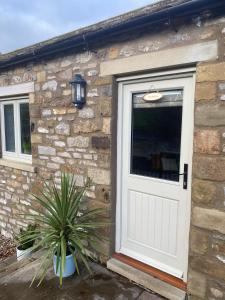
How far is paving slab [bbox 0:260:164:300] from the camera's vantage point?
2406mm

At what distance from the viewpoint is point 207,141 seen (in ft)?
6.71

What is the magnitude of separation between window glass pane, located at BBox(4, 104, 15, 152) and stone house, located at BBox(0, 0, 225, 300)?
0.99 m

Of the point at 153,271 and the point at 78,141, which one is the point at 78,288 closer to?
the point at 153,271

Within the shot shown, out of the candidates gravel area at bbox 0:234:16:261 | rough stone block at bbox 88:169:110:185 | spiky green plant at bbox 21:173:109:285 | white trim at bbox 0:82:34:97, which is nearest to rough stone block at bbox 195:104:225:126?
rough stone block at bbox 88:169:110:185

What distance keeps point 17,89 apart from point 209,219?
3.43 m

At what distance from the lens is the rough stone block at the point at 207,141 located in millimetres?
1998

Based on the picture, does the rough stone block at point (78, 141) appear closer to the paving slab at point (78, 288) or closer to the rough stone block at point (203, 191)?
the rough stone block at point (203, 191)

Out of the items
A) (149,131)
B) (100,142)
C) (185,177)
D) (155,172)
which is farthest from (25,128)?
(185,177)

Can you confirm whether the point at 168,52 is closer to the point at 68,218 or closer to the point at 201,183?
the point at 201,183

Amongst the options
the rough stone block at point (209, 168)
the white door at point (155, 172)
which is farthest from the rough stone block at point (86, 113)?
the rough stone block at point (209, 168)

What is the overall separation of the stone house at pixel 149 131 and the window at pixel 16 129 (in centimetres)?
59

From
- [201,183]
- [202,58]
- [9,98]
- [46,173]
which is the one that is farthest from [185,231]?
[9,98]

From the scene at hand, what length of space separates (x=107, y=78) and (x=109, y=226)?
1.77 m

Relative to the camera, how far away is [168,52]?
2.22m
